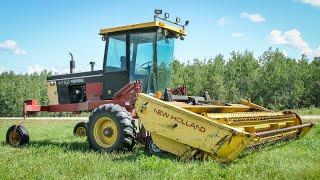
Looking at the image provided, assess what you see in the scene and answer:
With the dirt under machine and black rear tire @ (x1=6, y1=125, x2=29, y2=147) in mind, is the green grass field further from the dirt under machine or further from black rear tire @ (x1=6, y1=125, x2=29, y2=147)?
black rear tire @ (x1=6, y1=125, x2=29, y2=147)

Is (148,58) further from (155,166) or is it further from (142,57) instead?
(155,166)

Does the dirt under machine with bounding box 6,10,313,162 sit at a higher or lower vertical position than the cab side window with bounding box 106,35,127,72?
lower

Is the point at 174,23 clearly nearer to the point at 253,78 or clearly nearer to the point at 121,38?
the point at 121,38

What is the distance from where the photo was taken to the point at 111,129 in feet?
32.4

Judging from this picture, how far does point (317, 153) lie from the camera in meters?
9.04

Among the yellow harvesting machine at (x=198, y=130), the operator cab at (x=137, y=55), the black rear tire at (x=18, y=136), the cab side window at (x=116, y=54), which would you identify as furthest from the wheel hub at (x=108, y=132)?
the black rear tire at (x=18, y=136)

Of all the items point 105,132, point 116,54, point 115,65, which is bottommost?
point 105,132

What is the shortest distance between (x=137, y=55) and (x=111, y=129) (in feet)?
7.99

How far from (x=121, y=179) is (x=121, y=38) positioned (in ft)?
18.5

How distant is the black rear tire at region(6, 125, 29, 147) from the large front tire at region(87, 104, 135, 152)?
2998mm

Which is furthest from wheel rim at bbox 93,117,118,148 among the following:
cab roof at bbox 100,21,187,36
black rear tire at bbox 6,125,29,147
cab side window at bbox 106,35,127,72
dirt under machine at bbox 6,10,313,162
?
black rear tire at bbox 6,125,29,147

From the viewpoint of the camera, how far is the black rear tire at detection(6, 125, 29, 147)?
40.2ft

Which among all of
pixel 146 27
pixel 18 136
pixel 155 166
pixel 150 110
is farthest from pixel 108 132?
pixel 18 136

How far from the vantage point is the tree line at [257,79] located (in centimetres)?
4869
